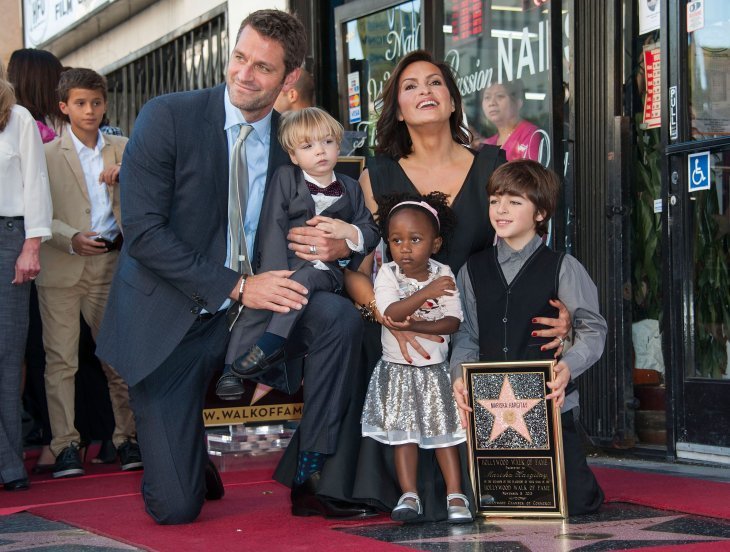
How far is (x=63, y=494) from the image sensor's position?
15.9 feet

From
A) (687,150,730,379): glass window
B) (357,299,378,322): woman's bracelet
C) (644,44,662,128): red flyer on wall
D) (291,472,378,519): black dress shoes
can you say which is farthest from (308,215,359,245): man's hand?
(644,44,662,128): red flyer on wall

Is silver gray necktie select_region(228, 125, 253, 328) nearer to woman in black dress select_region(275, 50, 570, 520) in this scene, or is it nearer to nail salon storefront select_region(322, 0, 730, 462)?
woman in black dress select_region(275, 50, 570, 520)

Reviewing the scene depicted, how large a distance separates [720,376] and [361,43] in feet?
11.0


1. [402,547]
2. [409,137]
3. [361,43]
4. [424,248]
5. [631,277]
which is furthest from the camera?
[361,43]

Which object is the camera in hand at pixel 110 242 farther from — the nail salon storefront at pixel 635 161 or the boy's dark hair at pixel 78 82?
the nail salon storefront at pixel 635 161

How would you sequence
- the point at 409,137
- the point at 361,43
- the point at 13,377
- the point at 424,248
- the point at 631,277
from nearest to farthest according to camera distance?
the point at 424,248
the point at 409,137
the point at 13,377
the point at 631,277
the point at 361,43

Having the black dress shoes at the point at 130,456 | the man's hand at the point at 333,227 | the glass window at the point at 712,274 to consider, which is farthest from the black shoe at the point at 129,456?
the glass window at the point at 712,274

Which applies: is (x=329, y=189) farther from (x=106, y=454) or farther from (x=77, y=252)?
(x=106, y=454)

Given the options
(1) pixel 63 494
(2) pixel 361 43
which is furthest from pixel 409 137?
(2) pixel 361 43

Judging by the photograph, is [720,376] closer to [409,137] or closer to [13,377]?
[409,137]

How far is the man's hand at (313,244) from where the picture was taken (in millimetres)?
3959

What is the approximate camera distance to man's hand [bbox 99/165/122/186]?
5.70 meters

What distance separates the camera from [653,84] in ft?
18.8

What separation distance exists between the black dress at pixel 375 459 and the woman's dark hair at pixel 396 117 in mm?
287
